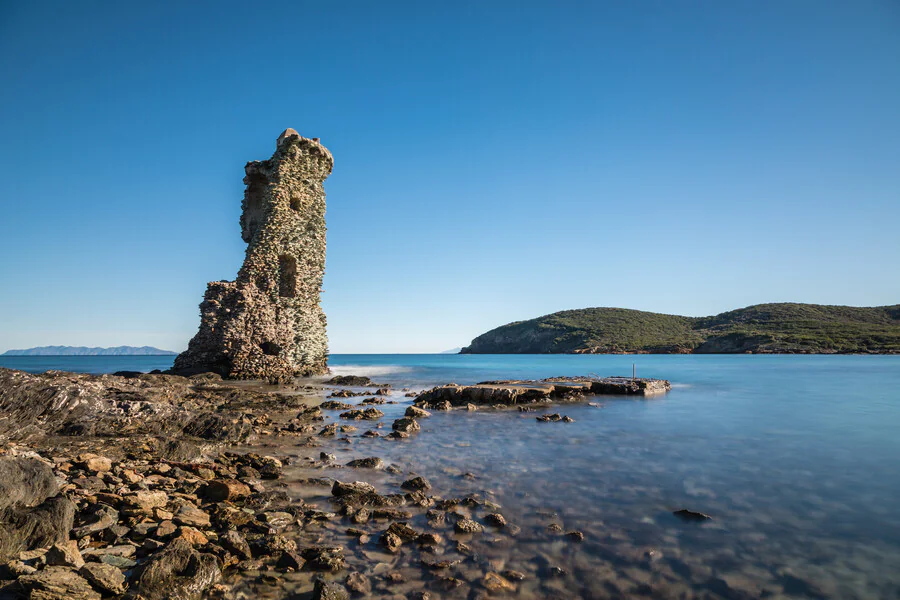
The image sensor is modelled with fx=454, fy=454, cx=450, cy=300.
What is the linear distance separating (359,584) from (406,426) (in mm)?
6458

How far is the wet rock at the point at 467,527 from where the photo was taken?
4.35 m

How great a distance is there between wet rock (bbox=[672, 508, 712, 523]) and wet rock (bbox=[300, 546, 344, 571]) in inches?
140

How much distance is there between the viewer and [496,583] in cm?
343

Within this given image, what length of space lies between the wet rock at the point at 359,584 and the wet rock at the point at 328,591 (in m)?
0.07

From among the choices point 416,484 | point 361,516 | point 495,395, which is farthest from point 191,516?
point 495,395

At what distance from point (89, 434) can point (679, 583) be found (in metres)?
8.33

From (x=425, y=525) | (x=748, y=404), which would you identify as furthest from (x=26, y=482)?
(x=748, y=404)

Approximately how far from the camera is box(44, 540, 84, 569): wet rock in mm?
3066

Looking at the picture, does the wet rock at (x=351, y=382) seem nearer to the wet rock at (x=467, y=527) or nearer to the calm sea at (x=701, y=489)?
the calm sea at (x=701, y=489)

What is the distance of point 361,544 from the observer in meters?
4.01

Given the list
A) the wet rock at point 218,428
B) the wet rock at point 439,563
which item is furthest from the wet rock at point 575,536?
the wet rock at point 218,428

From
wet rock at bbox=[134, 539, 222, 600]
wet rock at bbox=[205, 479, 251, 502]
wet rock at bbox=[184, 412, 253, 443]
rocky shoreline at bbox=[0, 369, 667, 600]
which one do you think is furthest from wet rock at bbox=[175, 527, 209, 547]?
wet rock at bbox=[184, 412, 253, 443]

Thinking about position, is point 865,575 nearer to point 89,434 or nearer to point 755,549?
point 755,549

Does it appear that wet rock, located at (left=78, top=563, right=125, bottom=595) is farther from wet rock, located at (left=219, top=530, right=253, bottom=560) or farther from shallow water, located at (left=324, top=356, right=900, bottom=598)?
shallow water, located at (left=324, top=356, right=900, bottom=598)
